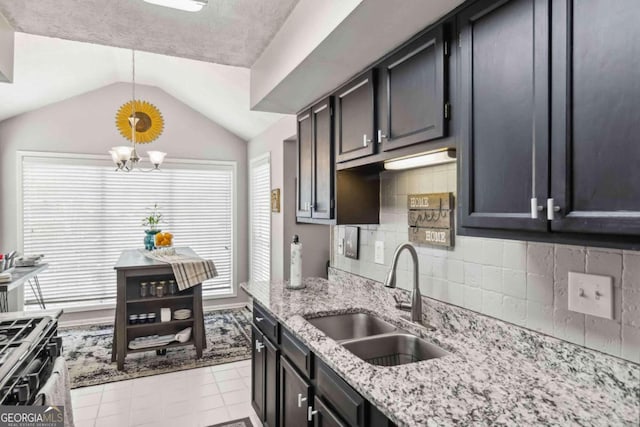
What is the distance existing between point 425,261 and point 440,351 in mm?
547

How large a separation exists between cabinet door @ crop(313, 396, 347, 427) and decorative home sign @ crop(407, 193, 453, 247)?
0.94 metres

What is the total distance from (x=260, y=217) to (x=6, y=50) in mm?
3330

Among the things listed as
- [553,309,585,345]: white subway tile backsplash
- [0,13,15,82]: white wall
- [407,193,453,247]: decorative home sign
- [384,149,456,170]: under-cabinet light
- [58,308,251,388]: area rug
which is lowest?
[58,308,251,388]: area rug

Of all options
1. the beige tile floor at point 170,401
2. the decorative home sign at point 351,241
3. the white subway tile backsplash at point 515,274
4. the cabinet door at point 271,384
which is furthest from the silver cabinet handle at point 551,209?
the beige tile floor at point 170,401

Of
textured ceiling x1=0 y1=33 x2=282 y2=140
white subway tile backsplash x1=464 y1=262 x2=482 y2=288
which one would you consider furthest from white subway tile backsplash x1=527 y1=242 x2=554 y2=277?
textured ceiling x1=0 y1=33 x2=282 y2=140

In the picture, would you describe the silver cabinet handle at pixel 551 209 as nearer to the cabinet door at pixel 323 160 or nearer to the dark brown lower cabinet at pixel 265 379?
the cabinet door at pixel 323 160

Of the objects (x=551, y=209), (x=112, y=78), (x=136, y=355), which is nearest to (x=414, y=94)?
(x=551, y=209)

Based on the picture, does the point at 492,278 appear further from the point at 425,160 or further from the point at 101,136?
the point at 101,136

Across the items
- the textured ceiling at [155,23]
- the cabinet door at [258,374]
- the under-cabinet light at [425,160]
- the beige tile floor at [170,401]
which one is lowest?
the beige tile floor at [170,401]

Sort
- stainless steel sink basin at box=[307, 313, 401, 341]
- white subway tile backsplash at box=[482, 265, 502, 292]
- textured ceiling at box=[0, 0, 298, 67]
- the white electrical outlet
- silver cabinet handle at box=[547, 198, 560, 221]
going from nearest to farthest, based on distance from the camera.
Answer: silver cabinet handle at box=[547, 198, 560, 221], white subway tile backsplash at box=[482, 265, 502, 292], textured ceiling at box=[0, 0, 298, 67], stainless steel sink basin at box=[307, 313, 401, 341], the white electrical outlet

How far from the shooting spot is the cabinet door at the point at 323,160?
231 cm

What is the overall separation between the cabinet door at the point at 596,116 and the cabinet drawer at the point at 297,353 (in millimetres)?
1122

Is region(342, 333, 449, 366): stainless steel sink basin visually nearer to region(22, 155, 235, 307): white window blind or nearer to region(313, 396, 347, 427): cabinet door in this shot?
region(313, 396, 347, 427): cabinet door

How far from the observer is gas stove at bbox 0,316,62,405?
133 centimetres
